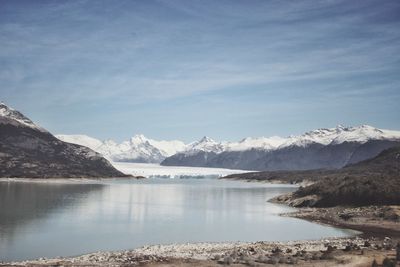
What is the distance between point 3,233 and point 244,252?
2599cm

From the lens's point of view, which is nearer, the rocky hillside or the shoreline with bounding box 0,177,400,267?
the shoreline with bounding box 0,177,400,267

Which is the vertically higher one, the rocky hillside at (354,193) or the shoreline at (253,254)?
the rocky hillside at (354,193)

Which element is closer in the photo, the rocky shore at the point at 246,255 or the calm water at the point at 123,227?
the rocky shore at the point at 246,255

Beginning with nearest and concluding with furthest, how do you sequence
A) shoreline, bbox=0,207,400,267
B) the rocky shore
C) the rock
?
1. the rock
2. the rocky shore
3. shoreline, bbox=0,207,400,267

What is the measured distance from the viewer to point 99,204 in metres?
93.6

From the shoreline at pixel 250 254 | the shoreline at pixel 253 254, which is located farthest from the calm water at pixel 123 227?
the shoreline at pixel 250 254

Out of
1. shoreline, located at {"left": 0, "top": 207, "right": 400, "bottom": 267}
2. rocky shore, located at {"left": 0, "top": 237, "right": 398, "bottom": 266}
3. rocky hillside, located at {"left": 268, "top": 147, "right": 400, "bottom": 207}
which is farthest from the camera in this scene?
rocky hillside, located at {"left": 268, "top": 147, "right": 400, "bottom": 207}

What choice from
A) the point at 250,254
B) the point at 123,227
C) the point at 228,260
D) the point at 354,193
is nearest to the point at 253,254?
the point at 250,254

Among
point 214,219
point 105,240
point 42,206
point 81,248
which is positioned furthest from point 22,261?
point 42,206

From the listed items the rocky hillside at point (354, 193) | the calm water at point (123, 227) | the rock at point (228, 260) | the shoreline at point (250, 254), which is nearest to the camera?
the rock at point (228, 260)

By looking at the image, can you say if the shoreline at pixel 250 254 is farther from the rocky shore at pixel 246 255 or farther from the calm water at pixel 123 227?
the calm water at pixel 123 227

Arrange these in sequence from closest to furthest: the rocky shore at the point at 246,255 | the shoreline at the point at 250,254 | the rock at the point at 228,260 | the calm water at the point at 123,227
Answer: the rock at the point at 228,260
the rocky shore at the point at 246,255
the shoreline at the point at 250,254
the calm water at the point at 123,227

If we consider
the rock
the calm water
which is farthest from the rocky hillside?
the rock

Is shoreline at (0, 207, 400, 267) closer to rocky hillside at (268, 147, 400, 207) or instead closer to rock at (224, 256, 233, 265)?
rock at (224, 256, 233, 265)
